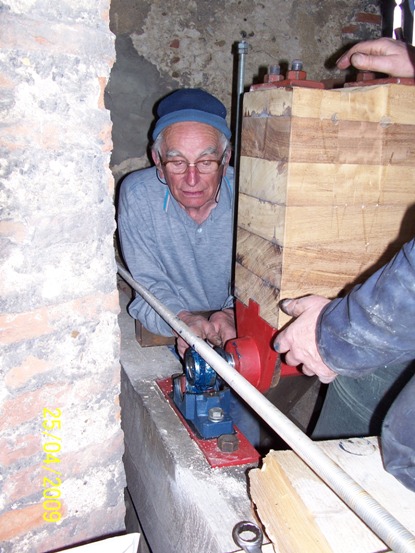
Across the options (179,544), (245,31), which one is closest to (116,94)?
(245,31)

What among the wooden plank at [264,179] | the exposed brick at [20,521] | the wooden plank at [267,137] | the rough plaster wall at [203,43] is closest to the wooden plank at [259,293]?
the wooden plank at [264,179]

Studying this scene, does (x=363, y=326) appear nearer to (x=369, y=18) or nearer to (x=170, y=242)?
(x=170, y=242)

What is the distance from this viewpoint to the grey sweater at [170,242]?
197 cm

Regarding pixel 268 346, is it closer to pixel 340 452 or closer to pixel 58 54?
pixel 340 452

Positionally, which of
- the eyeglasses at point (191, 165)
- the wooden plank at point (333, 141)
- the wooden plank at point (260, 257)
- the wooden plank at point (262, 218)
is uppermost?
the wooden plank at point (333, 141)

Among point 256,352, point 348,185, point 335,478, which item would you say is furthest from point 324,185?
point 335,478

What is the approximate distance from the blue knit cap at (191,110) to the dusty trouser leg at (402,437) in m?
1.39

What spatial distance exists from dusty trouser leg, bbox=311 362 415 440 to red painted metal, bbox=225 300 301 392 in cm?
19

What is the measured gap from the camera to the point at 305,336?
1034 mm

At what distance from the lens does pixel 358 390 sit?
1373 millimetres

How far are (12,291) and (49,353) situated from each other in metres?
0.18

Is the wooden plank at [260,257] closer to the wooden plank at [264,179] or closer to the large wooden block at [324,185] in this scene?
the large wooden block at [324,185]

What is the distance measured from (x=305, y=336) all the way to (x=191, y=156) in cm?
108

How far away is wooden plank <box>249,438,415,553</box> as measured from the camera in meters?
0.77
